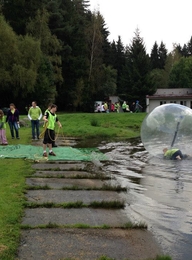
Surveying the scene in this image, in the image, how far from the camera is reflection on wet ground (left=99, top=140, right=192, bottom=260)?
4883 millimetres

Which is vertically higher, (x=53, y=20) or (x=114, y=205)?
(x=53, y=20)

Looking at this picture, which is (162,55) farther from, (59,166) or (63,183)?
(63,183)

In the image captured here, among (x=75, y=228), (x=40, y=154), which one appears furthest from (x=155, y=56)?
(x=75, y=228)

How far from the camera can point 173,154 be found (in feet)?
38.4

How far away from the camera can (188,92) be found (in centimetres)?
6384

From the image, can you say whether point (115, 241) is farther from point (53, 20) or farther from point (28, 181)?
point (53, 20)

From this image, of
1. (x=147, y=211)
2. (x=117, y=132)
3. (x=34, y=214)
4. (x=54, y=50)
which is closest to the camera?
(x=34, y=214)

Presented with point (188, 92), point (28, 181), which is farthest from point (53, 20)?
point (28, 181)

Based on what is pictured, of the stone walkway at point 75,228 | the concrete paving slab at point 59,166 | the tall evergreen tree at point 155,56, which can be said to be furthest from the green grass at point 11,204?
the tall evergreen tree at point 155,56

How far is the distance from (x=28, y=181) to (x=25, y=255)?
3919mm

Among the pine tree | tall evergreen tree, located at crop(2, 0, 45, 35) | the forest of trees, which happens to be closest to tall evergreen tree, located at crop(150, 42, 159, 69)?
the pine tree

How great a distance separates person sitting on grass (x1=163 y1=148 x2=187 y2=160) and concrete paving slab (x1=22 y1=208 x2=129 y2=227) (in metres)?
6.16

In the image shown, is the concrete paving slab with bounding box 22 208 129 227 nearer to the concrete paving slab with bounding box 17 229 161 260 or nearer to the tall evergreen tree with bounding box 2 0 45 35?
the concrete paving slab with bounding box 17 229 161 260

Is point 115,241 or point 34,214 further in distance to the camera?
point 34,214
